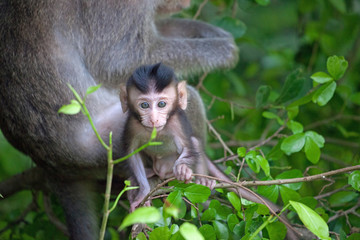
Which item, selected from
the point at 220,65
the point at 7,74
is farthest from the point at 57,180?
the point at 220,65

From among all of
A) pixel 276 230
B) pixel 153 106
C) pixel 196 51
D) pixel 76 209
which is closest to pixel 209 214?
pixel 276 230

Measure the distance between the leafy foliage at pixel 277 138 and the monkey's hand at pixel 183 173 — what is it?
0.23 feet

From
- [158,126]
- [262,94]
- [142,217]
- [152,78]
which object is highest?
[142,217]

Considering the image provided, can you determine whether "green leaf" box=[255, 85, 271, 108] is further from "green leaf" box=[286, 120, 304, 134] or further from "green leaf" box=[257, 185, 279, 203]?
"green leaf" box=[257, 185, 279, 203]

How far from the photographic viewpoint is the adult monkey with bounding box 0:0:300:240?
162 inches

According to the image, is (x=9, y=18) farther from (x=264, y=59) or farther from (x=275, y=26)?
(x=275, y=26)

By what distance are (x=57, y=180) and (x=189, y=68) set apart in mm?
1593

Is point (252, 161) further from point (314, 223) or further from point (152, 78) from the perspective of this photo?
point (314, 223)

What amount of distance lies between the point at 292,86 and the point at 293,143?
0.98 meters

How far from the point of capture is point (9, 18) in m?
4.26

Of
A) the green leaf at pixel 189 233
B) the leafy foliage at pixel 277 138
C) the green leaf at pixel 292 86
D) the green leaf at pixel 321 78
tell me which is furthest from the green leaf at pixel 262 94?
the green leaf at pixel 189 233

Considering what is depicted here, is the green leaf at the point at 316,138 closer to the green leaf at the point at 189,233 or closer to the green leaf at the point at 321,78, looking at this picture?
the green leaf at the point at 321,78

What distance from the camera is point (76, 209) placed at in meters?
4.48

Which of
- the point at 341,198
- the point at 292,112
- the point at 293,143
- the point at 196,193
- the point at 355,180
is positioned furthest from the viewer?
the point at 292,112
